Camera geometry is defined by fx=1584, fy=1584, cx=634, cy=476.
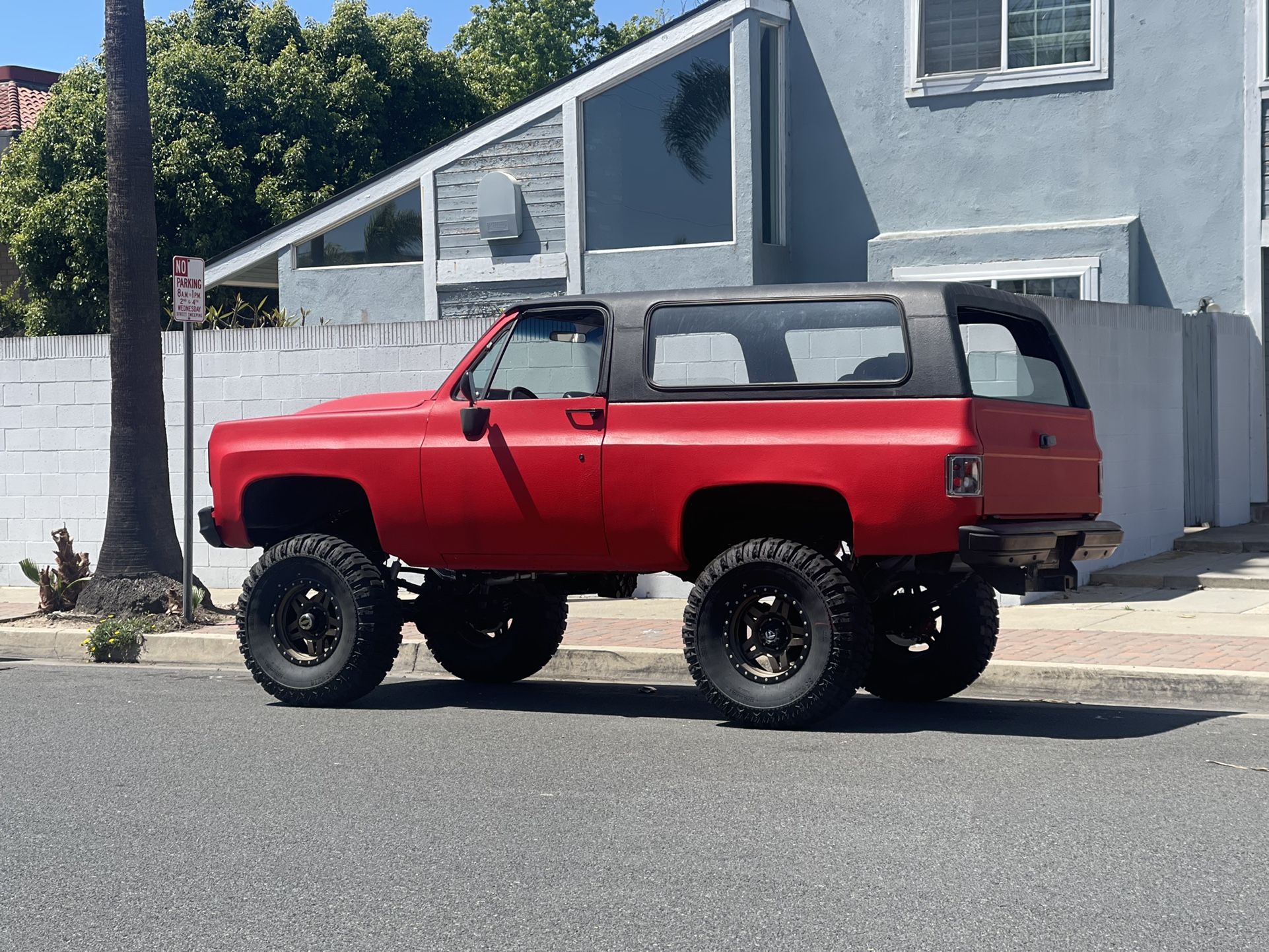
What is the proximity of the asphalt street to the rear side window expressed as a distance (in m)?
1.71

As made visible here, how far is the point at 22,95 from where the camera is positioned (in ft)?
121

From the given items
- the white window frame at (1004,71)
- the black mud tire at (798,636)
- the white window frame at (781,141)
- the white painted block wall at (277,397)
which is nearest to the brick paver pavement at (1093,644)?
the black mud tire at (798,636)

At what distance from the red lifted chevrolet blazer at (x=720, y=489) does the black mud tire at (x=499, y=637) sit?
0.36ft

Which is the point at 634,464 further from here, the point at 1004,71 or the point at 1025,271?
the point at 1004,71

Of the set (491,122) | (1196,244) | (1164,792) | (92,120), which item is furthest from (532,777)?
(92,120)

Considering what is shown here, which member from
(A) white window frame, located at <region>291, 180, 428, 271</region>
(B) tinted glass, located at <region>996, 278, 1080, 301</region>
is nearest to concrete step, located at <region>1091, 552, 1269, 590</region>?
(B) tinted glass, located at <region>996, 278, 1080, 301</region>

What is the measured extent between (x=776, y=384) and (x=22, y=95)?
3384cm

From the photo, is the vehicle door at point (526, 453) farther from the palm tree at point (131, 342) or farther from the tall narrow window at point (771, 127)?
the tall narrow window at point (771, 127)

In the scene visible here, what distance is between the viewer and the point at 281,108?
99.6 feet

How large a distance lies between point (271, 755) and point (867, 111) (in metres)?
12.4

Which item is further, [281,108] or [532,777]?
[281,108]

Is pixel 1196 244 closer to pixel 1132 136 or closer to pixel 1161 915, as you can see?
pixel 1132 136

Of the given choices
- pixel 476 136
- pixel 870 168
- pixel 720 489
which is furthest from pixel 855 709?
pixel 476 136

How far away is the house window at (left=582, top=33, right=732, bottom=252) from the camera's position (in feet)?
58.3
